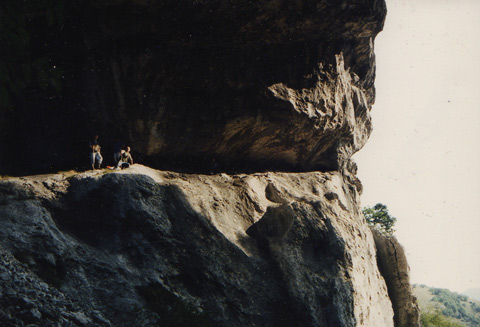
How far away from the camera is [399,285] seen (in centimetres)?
1698

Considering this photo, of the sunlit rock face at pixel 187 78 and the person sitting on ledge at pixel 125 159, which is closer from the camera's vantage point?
the sunlit rock face at pixel 187 78

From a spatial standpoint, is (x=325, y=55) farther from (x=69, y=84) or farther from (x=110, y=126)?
(x=69, y=84)

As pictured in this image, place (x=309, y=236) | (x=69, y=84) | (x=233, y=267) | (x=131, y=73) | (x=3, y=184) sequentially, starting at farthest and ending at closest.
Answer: (x=69, y=84) < (x=131, y=73) < (x=309, y=236) < (x=233, y=267) < (x=3, y=184)

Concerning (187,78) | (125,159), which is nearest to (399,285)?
(187,78)

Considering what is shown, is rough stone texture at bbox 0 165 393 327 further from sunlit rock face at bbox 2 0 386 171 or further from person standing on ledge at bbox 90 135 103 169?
sunlit rock face at bbox 2 0 386 171

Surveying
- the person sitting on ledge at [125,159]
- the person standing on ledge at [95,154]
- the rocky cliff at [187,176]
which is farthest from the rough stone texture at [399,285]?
the person standing on ledge at [95,154]

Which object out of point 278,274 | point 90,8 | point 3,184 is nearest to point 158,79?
point 90,8

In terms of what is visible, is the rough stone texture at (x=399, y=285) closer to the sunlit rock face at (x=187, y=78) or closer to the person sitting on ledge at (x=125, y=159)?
the sunlit rock face at (x=187, y=78)

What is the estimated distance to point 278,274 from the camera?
1062 cm

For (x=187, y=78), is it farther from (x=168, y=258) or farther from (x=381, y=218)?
(x=381, y=218)

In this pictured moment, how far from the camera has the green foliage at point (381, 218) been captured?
1499 inches

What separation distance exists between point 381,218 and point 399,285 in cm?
2304

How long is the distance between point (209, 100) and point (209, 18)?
298 cm

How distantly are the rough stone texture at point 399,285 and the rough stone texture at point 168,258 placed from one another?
5107mm
